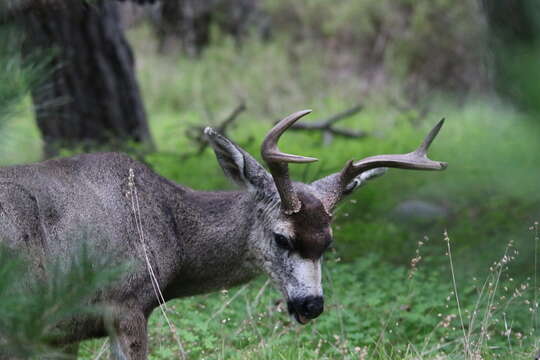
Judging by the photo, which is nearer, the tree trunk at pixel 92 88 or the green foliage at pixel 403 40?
the tree trunk at pixel 92 88

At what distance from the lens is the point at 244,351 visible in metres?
4.84

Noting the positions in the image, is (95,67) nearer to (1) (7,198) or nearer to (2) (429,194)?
(2) (429,194)

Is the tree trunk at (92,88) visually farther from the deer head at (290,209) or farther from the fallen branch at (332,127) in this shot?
the deer head at (290,209)

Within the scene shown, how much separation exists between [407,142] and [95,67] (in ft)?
13.2

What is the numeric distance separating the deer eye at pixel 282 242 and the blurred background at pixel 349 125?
1.74 feet

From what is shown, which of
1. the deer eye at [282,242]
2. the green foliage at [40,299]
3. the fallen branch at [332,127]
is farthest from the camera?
the fallen branch at [332,127]

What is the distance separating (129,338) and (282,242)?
1067mm

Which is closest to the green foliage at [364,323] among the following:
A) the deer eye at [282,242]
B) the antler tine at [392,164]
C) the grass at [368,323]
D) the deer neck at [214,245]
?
the grass at [368,323]

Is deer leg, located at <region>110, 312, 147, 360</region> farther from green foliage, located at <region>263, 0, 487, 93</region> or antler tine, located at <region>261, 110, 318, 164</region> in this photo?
green foliage, located at <region>263, 0, 487, 93</region>

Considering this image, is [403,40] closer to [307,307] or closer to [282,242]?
[282,242]

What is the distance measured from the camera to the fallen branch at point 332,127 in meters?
10.7

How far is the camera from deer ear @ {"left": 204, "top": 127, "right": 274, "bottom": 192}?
496 cm

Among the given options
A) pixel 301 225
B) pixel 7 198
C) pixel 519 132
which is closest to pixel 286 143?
pixel 301 225

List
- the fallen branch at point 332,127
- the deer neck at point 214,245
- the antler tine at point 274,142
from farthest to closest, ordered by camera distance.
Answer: the fallen branch at point 332,127, the deer neck at point 214,245, the antler tine at point 274,142
